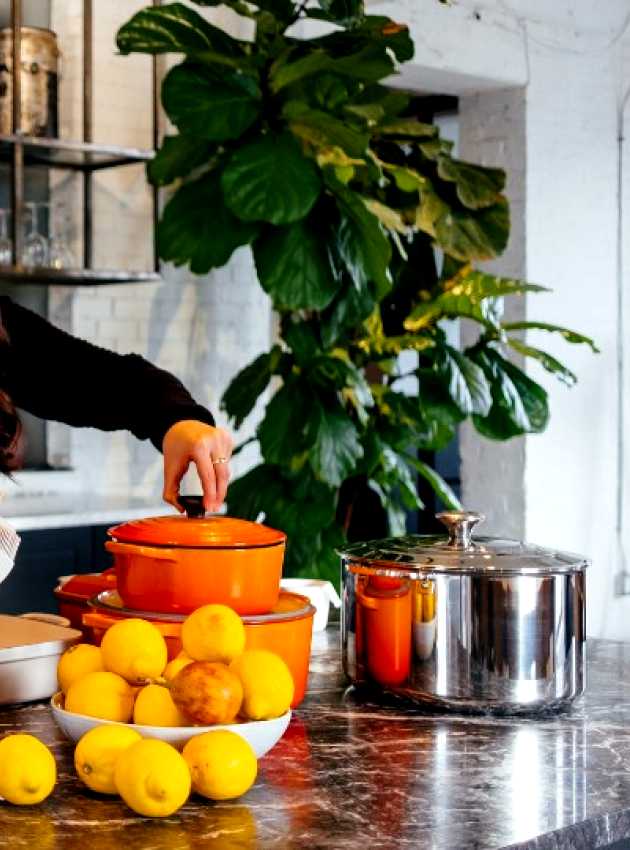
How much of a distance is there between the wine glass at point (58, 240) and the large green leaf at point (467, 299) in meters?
1.14

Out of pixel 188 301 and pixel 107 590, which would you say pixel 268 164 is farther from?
pixel 107 590

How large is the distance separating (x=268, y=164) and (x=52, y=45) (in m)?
1.13

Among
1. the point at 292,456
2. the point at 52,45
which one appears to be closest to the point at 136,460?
the point at 292,456

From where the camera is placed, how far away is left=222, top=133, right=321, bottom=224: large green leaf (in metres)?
3.95

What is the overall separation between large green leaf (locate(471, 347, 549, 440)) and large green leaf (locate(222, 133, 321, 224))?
909 mm

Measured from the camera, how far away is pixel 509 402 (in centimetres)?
451

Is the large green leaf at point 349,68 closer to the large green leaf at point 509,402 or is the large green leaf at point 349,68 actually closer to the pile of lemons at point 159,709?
the large green leaf at point 509,402

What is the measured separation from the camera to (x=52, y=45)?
15.4 ft

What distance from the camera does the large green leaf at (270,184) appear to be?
395 cm

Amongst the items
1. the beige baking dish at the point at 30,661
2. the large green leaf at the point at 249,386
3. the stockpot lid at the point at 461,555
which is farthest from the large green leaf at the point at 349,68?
the beige baking dish at the point at 30,661

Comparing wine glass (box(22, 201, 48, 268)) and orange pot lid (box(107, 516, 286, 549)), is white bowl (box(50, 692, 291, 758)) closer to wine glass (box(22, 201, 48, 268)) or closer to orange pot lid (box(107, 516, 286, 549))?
orange pot lid (box(107, 516, 286, 549))

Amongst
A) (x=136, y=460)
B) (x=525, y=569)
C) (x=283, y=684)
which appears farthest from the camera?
(x=136, y=460)

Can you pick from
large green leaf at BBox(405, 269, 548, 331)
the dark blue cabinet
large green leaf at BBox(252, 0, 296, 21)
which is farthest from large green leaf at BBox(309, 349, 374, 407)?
large green leaf at BBox(252, 0, 296, 21)

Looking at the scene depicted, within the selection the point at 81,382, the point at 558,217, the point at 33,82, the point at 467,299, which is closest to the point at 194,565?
the point at 81,382
